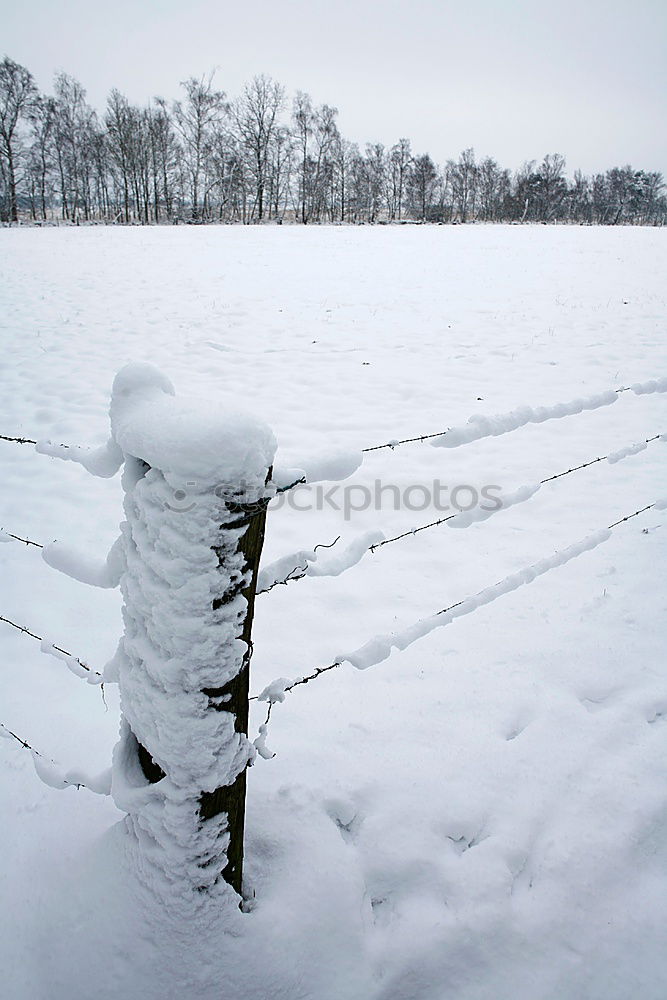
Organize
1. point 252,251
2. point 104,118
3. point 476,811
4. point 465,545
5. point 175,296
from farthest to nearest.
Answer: point 104,118 < point 252,251 < point 175,296 < point 465,545 < point 476,811

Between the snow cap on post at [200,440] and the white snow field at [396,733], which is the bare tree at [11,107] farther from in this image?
the snow cap on post at [200,440]

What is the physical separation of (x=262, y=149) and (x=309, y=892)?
52.5 meters

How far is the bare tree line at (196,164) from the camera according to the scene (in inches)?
1606

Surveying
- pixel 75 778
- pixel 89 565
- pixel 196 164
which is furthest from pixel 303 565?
pixel 196 164

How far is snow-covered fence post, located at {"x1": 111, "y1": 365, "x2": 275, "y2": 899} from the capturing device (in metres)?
0.97

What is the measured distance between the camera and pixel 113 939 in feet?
4.34

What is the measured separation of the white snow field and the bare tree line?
1648 inches

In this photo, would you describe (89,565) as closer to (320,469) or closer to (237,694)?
(237,694)

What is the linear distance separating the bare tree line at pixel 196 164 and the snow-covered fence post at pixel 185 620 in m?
44.7

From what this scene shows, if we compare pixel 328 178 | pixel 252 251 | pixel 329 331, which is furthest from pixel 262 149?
pixel 329 331

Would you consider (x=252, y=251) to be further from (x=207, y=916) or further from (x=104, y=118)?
(x=104, y=118)

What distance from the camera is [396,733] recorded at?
2.15m

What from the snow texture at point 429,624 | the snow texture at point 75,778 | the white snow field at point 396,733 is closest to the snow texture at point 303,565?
the white snow field at point 396,733

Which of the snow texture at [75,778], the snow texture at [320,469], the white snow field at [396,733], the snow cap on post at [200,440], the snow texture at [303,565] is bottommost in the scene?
the white snow field at [396,733]
